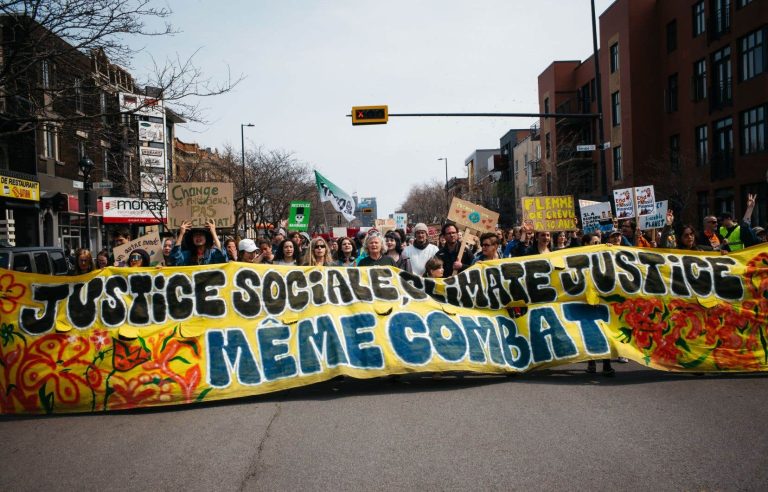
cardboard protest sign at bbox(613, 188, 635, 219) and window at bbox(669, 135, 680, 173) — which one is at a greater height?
window at bbox(669, 135, 680, 173)

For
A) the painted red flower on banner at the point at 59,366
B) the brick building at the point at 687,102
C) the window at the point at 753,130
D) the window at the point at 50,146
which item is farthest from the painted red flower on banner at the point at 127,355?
the window at the point at 753,130

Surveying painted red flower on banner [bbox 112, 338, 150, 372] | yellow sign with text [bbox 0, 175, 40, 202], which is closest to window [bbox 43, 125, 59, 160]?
yellow sign with text [bbox 0, 175, 40, 202]

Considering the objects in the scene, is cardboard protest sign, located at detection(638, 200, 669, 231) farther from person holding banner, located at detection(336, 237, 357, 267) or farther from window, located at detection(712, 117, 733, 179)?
window, located at detection(712, 117, 733, 179)

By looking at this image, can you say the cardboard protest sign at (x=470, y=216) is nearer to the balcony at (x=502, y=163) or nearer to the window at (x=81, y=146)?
the window at (x=81, y=146)

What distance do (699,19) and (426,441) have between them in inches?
1305

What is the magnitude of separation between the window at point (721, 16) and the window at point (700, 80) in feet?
6.25

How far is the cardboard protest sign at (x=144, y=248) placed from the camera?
41.7ft

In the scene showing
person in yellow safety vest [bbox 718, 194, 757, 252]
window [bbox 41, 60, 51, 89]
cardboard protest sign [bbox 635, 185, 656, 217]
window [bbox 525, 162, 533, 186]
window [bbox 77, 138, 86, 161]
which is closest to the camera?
person in yellow safety vest [bbox 718, 194, 757, 252]

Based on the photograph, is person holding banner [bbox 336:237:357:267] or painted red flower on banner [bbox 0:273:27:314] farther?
person holding banner [bbox 336:237:357:267]

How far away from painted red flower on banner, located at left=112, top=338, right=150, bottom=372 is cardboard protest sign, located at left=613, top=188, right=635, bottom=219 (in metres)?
13.2

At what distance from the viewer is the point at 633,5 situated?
37.2 meters

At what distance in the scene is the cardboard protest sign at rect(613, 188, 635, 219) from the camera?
684 inches

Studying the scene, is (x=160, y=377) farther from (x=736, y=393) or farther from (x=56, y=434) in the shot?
(x=736, y=393)

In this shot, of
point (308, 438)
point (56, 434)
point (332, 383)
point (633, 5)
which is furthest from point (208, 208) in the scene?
point (633, 5)
